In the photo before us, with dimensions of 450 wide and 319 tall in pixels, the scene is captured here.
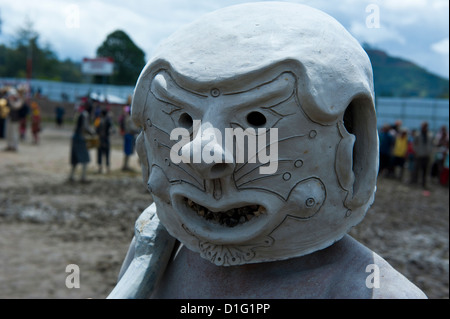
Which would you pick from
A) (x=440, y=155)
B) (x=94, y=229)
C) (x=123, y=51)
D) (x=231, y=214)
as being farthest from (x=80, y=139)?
(x=123, y=51)

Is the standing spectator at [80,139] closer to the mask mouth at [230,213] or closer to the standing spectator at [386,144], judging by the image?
the standing spectator at [386,144]

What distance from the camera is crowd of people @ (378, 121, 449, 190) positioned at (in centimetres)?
1049

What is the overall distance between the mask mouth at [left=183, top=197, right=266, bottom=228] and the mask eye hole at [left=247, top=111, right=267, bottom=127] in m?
0.28

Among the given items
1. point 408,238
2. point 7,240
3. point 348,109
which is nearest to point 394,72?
point 408,238

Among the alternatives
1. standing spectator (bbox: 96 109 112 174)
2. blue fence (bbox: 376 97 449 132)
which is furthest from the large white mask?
blue fence (bbox: 376 97 449 132)

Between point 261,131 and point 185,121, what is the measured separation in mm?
284

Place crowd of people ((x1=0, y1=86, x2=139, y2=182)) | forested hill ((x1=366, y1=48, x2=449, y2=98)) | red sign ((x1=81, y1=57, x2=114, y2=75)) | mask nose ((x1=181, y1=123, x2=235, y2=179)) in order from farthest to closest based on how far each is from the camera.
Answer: red sign ((x1=81, y1=57, x2=114, y2=75)), forested hill ((x1=366, y1=48, x2=449, y2=98)), crowd of people ((x1=0, y1=86, x2=139, y2=182)), mask nose ((x1=181, y1=123, x2=235, y2=179))

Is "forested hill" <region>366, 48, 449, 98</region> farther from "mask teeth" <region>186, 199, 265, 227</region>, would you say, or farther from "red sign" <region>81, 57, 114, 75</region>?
"mask teeth" <region>186, 199, 265, 227</region>

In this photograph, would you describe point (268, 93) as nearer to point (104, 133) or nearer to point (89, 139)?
point (89, 139)

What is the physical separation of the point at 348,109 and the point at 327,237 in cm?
47

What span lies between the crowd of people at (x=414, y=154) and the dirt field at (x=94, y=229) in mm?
518

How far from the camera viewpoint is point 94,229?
21.6ft

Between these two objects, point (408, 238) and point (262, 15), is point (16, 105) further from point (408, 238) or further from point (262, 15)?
point (262, 15)
